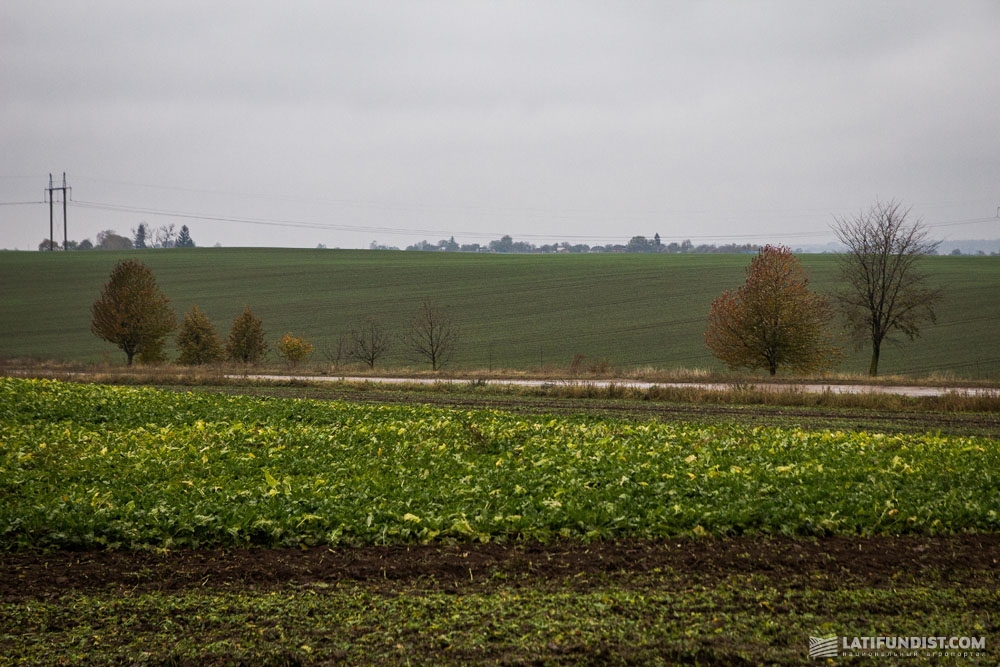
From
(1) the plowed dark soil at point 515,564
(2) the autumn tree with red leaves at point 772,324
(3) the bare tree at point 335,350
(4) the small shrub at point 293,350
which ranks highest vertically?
(2) the autumn tree with red leaves at point 772,324

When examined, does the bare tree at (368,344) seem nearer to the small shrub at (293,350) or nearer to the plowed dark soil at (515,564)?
the small shrub at (293,350)

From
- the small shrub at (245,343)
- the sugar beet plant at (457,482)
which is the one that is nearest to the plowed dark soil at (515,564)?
the sugar beet plant at (457,482)

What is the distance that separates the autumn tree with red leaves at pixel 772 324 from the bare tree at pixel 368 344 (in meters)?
22.1

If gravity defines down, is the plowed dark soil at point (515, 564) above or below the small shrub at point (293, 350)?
above

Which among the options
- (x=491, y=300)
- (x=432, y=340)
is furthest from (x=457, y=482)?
(x=491, y=300)

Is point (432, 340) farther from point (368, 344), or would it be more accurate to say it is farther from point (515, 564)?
point (515, 564)

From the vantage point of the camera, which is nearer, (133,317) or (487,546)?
(487,546)

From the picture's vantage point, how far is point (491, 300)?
91438 millimetres

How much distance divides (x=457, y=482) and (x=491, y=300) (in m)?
78.5

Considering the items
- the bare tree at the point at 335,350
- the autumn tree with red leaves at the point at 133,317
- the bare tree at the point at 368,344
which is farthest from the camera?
the bare tree at the point at 335,350

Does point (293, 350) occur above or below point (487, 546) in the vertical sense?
below

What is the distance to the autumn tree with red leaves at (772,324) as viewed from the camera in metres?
44.2

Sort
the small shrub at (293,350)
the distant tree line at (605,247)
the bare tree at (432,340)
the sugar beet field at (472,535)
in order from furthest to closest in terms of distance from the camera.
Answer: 1. the distant tree line at (605,247)
2. the bare tree at (432,340)
3. the small shrub at (293,350)
4. the sugar beet field at (472,535)

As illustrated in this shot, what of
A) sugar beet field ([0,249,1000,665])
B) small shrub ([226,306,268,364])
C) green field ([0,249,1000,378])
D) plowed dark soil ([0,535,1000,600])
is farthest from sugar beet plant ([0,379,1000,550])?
small shrub ([226,306,268,364])
